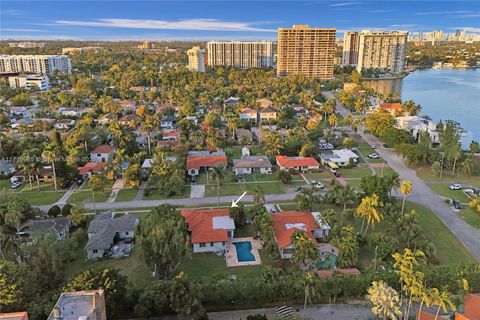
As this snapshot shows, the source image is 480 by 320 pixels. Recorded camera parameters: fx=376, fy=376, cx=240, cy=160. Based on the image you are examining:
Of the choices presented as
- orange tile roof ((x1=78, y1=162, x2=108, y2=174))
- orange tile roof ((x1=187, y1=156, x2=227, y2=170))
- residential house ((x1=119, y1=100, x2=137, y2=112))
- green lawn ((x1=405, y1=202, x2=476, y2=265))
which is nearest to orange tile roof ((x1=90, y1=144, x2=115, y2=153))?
orange tile roof ((x1=78, y1=162, x2=108, y2=174))

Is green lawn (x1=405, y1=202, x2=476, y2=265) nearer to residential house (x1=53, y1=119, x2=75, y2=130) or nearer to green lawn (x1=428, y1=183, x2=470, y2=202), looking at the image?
green lawn (x1=428, y1=183, x2=470, y2=202)

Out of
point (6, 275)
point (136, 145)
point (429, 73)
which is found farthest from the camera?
point (429, 73)

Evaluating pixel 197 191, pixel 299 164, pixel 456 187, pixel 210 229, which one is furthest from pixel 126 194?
pixel 456 187

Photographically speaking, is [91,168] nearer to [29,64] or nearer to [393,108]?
[393,108]

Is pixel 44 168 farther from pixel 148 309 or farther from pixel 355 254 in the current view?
pixel 355 254

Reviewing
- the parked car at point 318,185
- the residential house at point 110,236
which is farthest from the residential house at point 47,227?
the parked car at point 318,185

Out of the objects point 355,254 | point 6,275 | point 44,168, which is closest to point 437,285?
point 355,254
